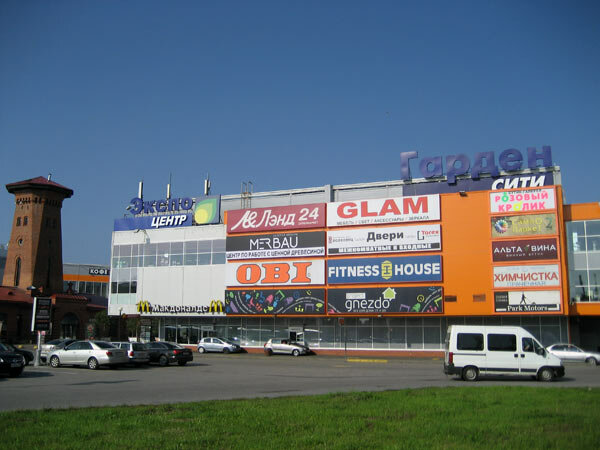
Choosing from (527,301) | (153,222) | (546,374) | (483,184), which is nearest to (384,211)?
(483,184)

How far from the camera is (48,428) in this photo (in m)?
10.8

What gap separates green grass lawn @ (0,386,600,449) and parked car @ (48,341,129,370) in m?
17.9

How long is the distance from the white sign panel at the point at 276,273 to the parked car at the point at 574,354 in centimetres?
1967

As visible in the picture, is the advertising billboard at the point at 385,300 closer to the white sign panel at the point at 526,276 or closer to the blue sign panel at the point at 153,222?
the white sign panel at the point at 526,276

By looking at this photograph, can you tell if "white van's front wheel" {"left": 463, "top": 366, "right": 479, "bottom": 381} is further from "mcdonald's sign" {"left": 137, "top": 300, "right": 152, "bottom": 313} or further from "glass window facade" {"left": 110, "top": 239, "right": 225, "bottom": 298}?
"mcdonald's sign" {"left": 137, "top": 300, "right": 152, "bottom": 313}

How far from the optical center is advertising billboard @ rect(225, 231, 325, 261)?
52.3 m

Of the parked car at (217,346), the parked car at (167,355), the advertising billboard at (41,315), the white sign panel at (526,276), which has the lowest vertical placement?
the parked car at (217,346)

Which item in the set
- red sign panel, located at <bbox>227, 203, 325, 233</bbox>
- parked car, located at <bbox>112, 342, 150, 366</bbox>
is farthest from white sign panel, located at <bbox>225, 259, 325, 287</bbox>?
parked car, located at <bbox>112, 342, 150, 366</bbox>

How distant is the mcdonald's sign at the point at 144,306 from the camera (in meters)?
59.0

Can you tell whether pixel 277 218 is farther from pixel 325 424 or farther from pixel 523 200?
pixel 325 424

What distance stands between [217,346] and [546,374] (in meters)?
35.7

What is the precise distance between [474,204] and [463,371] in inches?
1041

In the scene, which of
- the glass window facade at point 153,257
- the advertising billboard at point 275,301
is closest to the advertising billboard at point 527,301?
the advertising billboard at point 275,301

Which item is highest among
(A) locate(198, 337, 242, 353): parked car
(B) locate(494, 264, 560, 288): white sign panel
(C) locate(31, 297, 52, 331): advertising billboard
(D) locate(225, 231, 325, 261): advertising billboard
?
(D) locate(225, 231, 325, 261): advertising billboard
